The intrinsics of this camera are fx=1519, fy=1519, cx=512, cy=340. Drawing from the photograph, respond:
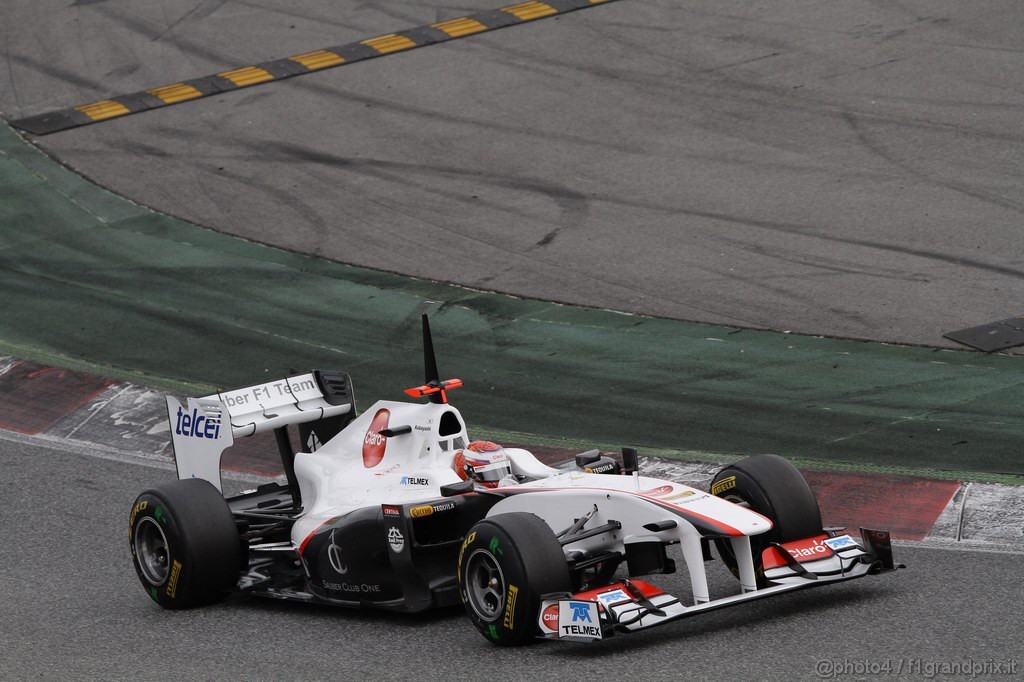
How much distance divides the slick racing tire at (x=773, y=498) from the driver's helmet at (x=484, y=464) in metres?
1.39

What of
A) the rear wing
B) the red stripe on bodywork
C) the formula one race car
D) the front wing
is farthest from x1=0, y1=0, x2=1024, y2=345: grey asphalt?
the front wing

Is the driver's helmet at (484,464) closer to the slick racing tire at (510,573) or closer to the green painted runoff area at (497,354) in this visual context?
the slick racing tire at (510,573)

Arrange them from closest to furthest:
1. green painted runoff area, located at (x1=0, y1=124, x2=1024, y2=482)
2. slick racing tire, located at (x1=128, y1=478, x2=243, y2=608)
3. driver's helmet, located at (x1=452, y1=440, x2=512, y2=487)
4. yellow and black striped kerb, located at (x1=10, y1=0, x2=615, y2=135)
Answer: driver's helmet, located at (x1=452, y1=440, x2=512, y2=487)
slick racing tire, located at (x1=128, y1=478, x2=243, y2=608)
green painted runoff area, located at (x1=0, y1=124, x2=1024, y2=482)
yellow and black striped kerb, located at (x1=10, y1=0, x2=615, y2=135)

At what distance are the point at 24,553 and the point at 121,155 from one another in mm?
11356

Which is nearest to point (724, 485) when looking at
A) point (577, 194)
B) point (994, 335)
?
point (994, 335)

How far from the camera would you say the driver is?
31.1 ft

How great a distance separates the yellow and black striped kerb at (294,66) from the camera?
2352cm

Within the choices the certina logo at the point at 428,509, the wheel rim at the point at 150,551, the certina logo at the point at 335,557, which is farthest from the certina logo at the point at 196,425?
the certina logo at the point at 428,509

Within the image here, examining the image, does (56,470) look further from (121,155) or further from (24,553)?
(121,155)

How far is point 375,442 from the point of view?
10148 mm

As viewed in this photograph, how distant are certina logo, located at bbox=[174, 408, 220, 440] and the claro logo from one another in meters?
1.17

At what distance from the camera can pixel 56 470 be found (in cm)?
1334

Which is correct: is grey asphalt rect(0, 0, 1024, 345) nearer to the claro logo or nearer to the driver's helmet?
the claro logo

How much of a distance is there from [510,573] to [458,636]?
0.88 m
